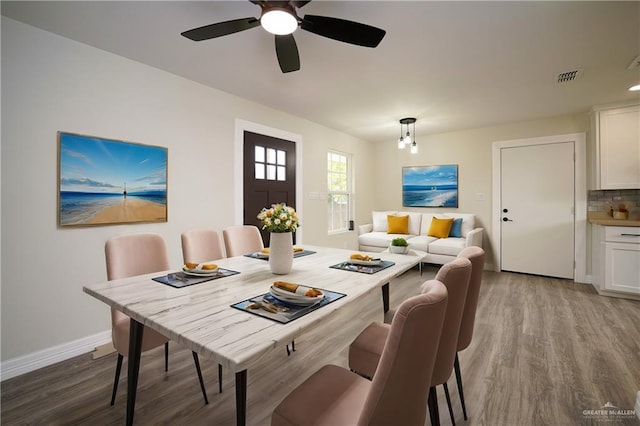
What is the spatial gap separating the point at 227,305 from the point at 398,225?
4.71 m

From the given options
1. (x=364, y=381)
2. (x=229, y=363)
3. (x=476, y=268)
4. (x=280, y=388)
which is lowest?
(x=280, y=388)

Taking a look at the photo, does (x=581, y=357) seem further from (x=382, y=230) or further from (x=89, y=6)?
(x=89, y=6)

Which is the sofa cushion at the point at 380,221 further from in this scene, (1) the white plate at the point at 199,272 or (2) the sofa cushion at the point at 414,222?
(1) the white plate at the point at 199,272

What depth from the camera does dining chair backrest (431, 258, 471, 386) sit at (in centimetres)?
109

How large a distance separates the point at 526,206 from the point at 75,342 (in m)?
5.82

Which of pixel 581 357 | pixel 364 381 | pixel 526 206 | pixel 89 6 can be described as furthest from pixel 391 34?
pixel 526 206

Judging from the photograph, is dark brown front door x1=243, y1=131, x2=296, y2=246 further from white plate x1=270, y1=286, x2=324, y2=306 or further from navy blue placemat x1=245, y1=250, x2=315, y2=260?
white plate x1=270, y1=286, x2=324, y2=306

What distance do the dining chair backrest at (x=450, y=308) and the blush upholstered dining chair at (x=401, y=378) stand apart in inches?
8.5

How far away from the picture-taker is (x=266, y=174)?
12.6 ft

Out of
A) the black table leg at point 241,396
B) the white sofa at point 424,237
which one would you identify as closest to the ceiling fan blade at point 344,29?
the black table leg at point 241,396

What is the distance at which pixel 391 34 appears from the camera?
217 cm

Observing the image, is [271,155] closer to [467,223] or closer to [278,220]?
[278,220]

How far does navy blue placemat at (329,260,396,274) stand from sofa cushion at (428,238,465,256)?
304cm

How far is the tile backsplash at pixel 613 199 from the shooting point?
3844 millimetres
